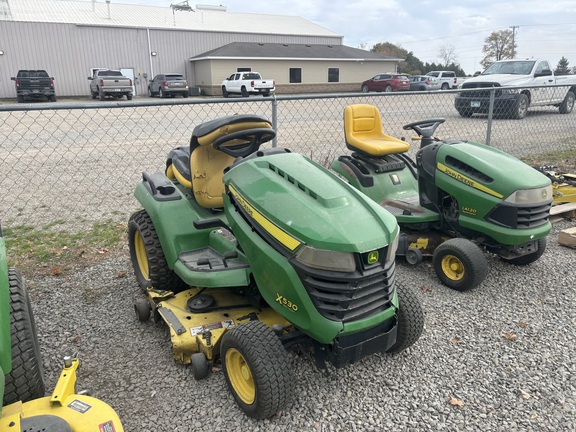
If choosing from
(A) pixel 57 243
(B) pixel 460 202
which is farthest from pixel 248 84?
(B) pixel 460 202

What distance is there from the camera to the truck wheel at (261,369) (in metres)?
2.35

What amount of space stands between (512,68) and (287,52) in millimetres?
23967

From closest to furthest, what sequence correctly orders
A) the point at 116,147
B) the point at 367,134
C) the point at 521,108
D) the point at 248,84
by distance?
the point at 367,134, the point at 116,147, the point at 521,108, the point at 248,84

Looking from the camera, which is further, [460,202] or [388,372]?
[460,202]

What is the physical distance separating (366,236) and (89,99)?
31.8 m

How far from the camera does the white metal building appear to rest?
31.0m

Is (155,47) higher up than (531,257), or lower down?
higher up

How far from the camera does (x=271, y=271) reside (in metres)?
2.50

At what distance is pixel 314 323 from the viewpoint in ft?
7.73

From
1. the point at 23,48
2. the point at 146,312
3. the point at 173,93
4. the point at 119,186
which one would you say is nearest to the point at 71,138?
the point at 119,186

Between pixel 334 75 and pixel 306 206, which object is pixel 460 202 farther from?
pixel 334 75

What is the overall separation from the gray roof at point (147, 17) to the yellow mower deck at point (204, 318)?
3428cm

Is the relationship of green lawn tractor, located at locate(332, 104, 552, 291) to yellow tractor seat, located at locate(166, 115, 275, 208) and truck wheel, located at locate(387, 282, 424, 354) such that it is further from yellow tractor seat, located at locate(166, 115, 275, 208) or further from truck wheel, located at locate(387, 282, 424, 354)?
yellow tractor seat, located at locate(166, 115, 275, 208)

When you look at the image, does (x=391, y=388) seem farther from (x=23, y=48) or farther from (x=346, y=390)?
(x=23, y=48)
